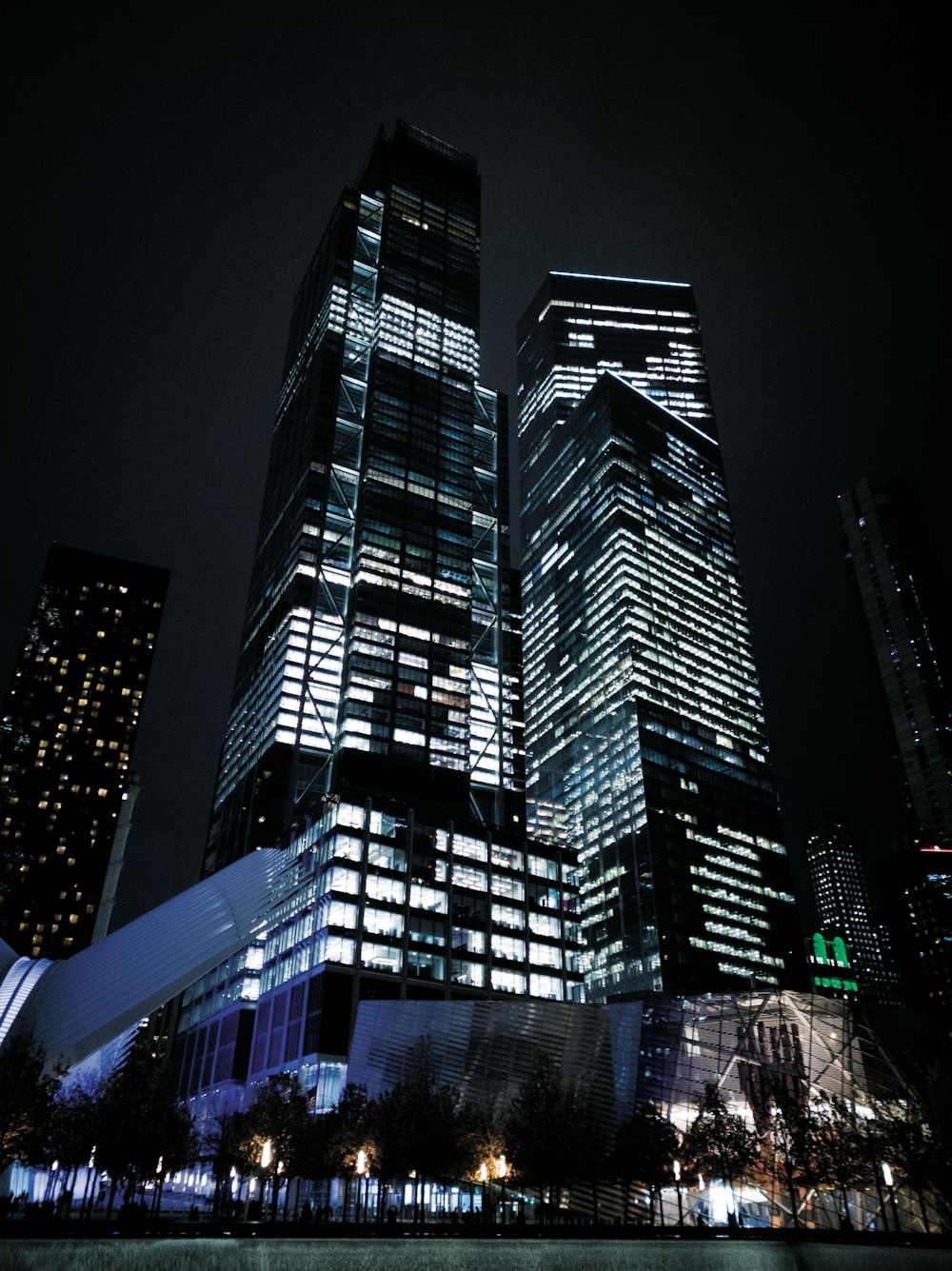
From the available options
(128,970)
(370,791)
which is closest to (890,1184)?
(128,970)

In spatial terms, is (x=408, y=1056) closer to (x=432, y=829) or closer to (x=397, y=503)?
(x=432, y=829)

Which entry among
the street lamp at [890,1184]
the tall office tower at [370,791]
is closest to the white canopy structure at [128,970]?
the street lamp at [890,1184]

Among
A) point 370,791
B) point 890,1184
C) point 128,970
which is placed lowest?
point 890,1184

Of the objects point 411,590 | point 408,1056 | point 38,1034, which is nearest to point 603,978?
point 411,590

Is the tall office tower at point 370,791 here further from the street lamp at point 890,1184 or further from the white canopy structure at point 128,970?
the white canopy structure at point 128,970

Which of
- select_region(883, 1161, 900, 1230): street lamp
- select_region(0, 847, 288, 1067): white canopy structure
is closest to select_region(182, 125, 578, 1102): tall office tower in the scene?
select_region(883, 1161, 900, 1230): street lamp

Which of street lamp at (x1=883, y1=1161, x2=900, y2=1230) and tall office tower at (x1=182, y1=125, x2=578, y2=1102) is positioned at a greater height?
tall office tower at (x1=182, y1=125, x2=578, y2=1102)

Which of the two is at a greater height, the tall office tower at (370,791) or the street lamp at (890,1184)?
the tall office tower at (370,791)

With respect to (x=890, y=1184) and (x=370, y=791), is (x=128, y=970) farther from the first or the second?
(x=370, y=791)

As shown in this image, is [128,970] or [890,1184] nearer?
[128,970]

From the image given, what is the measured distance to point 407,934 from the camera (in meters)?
126

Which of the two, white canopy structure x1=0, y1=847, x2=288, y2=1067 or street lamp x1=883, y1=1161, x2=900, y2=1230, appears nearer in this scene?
white canopy structure x1=0, y1=847, x2=288, y2=1067

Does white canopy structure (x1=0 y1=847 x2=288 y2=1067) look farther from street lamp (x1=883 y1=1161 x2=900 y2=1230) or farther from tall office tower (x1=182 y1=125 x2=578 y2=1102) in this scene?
tall office tower (x1=182 y1=125 x2=578 y2=1102)

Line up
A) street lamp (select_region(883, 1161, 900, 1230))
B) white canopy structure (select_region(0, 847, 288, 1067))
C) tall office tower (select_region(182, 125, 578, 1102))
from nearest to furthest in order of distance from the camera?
white canopy structure (select_region(0, 847, 288, 1067)), street lamp (select_region(883, 1161, 900, 1230)), tall office tower (select_region(182, 125, 578, 1102))
